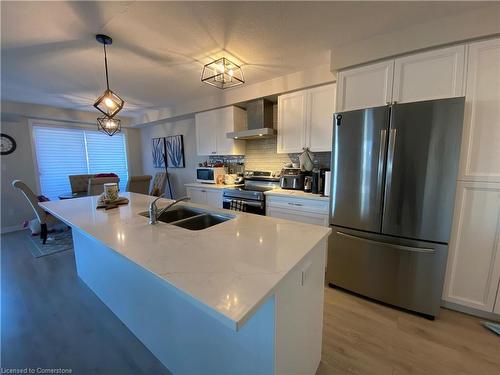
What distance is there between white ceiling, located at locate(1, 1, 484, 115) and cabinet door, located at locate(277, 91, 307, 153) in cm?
34

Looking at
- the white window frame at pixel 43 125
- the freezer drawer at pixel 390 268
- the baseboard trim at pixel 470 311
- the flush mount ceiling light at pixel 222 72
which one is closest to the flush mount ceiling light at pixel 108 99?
the flush mount ceiling light at pixel 222 72

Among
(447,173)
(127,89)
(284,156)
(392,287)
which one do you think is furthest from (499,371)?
(127,89)

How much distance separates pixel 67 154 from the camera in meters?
4.61

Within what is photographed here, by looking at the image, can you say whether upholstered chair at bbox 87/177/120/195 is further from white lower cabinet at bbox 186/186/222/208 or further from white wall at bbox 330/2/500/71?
white wall at bbox 330/2/500/71

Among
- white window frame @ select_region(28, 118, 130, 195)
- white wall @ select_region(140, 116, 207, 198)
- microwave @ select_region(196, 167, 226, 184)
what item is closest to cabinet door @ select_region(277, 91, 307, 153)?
Answer: microwave @ select_region(196, 167, 226, 184)

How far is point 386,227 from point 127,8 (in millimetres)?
2678

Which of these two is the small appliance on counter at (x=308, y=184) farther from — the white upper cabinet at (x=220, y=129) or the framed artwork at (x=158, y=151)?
the framed artwork at (x=158, y=151)

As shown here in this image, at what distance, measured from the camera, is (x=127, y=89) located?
3.21 metres

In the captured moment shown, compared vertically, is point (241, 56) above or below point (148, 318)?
above

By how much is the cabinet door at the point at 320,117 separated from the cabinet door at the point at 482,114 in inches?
45.9

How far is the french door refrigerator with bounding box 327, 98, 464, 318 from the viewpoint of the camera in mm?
1615

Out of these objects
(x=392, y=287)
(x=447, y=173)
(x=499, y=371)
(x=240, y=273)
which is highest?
(x=447, y=173)

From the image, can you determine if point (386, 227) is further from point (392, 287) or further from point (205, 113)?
point (205, 113)

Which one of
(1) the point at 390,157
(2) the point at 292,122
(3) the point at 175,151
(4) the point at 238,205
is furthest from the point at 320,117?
(3) the point at 175,151
